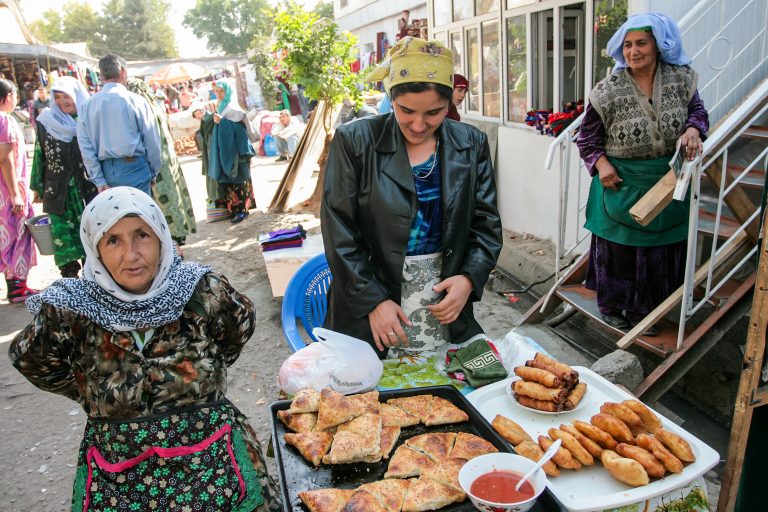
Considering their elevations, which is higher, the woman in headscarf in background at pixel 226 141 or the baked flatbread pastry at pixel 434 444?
the woman in headscarf in background at pixel 226 141

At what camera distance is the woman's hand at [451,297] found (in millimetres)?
2014

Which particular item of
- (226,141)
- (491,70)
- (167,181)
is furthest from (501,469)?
(226,141)

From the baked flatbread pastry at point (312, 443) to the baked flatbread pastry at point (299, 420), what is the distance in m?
0.04

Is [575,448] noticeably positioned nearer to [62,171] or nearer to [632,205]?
[632,205]

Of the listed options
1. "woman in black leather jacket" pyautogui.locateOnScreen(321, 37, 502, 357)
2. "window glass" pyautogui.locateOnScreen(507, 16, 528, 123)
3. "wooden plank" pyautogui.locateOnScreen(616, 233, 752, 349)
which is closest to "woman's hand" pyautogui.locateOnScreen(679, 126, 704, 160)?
"wooden plank" pyautogui.locateOnScreen(616, 233, 752, 349)

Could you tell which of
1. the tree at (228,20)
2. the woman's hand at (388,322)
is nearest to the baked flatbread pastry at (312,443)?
the woman's hand at (388,322)

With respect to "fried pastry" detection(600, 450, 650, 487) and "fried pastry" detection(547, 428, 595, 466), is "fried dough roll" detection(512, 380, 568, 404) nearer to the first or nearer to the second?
"fried pastry" detection(547, 428, 595, 466)

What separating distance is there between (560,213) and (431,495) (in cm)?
320

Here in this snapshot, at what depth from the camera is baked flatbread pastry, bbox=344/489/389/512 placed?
1338 millimetres

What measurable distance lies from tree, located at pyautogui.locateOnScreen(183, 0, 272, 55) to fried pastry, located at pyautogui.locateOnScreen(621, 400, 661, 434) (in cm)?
6662

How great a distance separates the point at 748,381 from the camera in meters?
1.78

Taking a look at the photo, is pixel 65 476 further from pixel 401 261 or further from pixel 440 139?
pixel 440 139

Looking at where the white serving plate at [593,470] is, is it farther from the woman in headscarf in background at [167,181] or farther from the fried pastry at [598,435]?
the woman in headscarf in background at [167,181]

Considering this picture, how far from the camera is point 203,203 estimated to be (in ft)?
37.6
